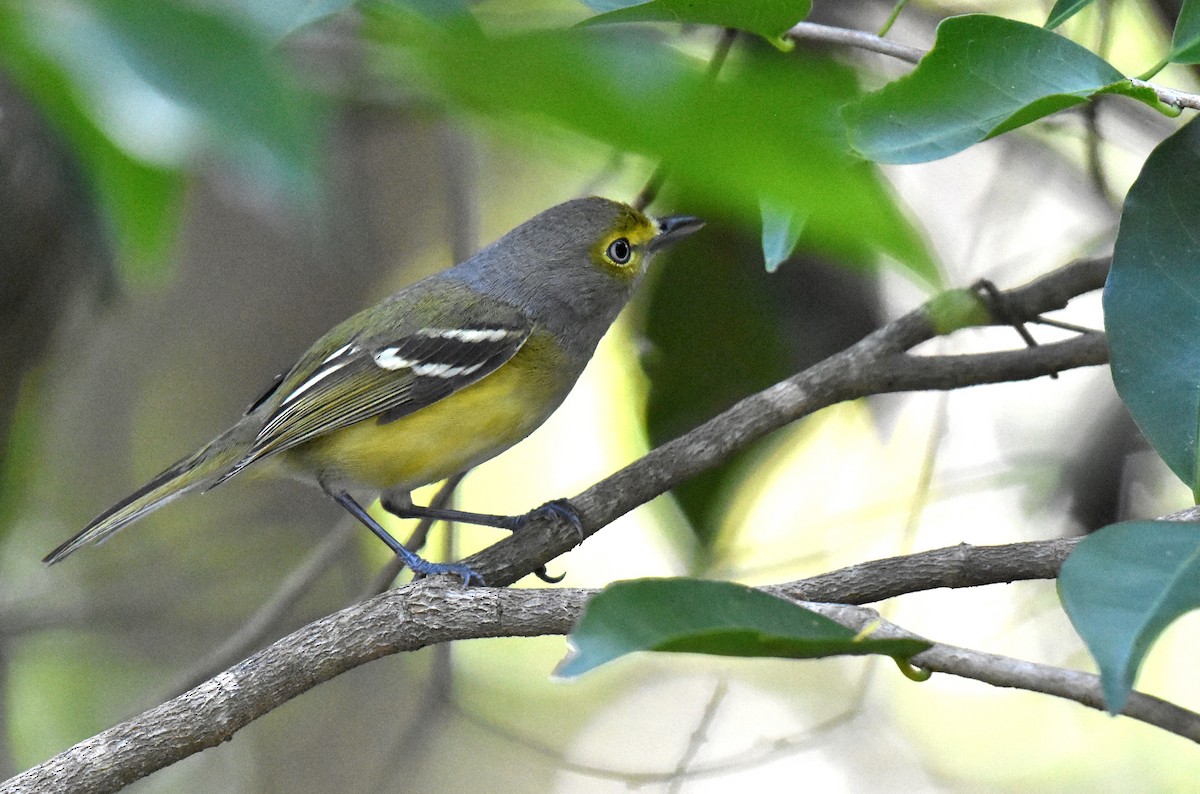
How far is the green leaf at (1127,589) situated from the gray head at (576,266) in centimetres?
224

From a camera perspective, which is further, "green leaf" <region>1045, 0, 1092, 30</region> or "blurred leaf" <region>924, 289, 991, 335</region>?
"blurred leaf" <region>924, 289, 991, 335</region>

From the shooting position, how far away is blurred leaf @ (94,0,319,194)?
0.65 meters

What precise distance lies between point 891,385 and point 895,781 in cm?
293

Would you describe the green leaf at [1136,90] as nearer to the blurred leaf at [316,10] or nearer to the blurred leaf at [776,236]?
the blurred leaf at [776,236]

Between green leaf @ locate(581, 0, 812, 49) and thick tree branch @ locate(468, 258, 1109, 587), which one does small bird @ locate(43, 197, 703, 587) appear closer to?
thick tree branch @ locate(468, 258, 1109, 587)

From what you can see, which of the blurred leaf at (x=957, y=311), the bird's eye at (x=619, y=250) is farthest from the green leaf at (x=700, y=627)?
the bird's eye at (x=619, y=250)

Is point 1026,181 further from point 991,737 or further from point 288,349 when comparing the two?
point 288,349

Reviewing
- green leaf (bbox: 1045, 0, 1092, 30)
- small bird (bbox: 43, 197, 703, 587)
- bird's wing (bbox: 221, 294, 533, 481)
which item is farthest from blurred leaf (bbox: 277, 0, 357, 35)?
bird's wing (bbox: 221, 294, 533, 481)

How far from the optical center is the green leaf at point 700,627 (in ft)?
3.92

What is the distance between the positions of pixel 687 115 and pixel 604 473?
4.51 metres

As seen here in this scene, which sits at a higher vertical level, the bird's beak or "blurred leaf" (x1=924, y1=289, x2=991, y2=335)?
the bird's beak

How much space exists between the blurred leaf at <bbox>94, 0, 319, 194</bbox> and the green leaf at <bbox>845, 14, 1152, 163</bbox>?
106 cm

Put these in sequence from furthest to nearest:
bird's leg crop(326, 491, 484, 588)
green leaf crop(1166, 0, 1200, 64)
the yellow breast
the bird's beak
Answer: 1. the bird's beak
2. the yellow breast
3. bird's leg crop(326, 491, 484, 588)
4. green leaf crop(1166, 0, 1200, 64)

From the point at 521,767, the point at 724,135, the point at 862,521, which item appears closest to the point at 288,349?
the point at 521,767
